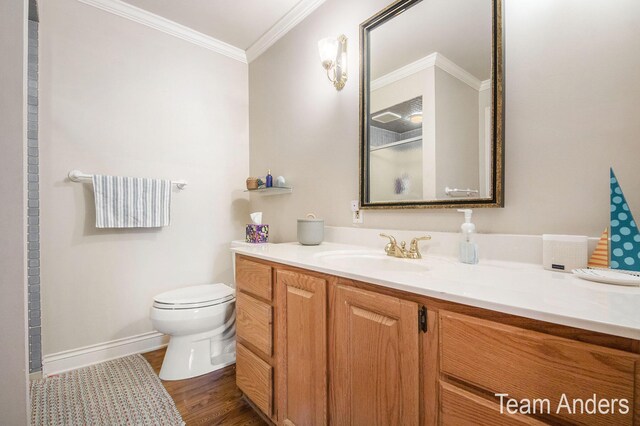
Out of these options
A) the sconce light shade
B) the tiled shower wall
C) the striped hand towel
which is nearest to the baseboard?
the tiled shower wall

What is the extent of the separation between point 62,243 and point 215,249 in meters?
0.99

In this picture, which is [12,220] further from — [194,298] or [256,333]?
[194,298]

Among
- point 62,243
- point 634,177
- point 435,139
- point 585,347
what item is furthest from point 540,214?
point 62,243

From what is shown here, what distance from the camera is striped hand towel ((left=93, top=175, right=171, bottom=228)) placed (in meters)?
1.82

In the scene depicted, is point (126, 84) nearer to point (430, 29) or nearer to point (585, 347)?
point (430, 29)

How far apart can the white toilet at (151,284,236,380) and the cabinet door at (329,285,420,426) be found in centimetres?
106

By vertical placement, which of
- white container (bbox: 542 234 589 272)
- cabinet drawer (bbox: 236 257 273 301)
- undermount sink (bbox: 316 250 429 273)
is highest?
white container (bbox: 542 234 589 272)

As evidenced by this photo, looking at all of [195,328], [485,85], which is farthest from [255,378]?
[485,85]

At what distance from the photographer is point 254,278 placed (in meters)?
1.36

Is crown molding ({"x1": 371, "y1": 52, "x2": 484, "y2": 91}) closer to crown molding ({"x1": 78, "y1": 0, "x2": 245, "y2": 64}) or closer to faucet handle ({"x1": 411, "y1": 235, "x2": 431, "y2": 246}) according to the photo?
faucet handle ({"x1": 411, "y1": 235, "x2": 431, "y2": 246})

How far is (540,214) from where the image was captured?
3.23ft

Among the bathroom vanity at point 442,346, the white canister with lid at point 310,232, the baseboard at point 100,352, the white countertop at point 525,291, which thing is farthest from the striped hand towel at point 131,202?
the white countertop at point 525,291

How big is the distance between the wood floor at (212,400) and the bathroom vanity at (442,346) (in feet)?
0.82

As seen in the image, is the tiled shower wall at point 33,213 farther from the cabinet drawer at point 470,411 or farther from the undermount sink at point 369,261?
the cabinet drawer at point 470,411
